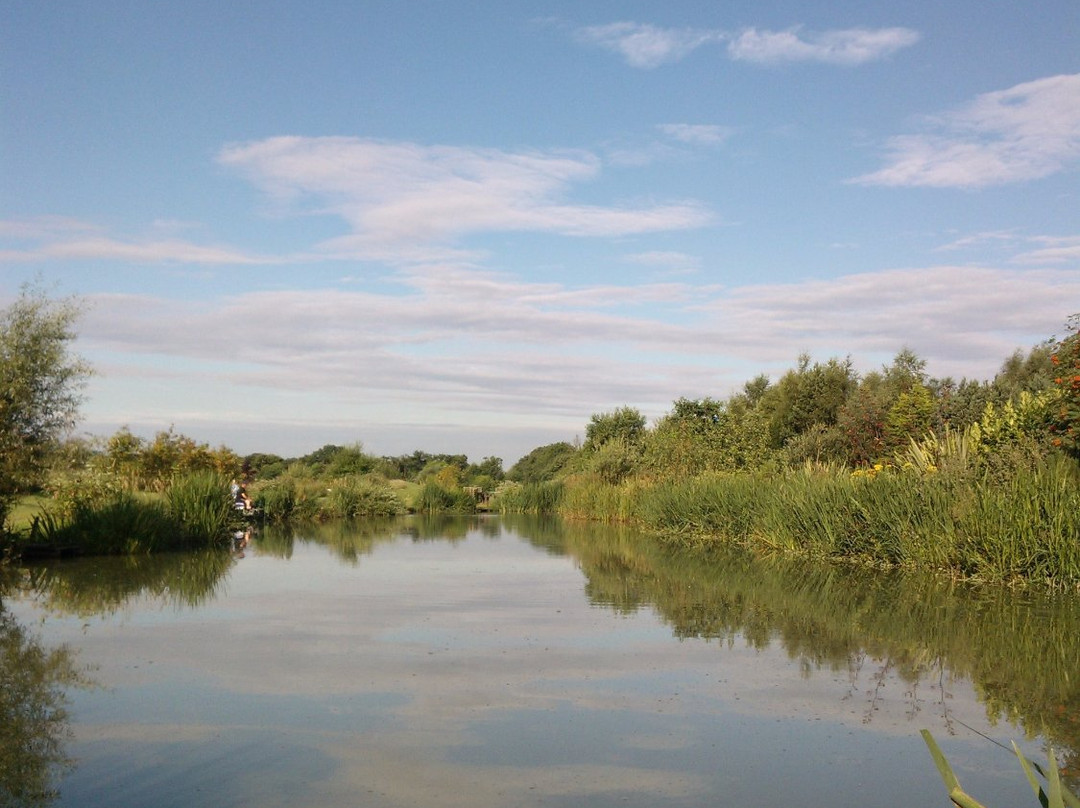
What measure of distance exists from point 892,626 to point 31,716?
27.9 feet

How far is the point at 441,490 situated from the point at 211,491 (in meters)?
21.8

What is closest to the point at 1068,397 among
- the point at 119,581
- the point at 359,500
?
the point at 119,581

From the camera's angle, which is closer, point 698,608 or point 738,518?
point 698,608

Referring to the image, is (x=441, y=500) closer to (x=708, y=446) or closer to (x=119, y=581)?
(x=708, y=446)

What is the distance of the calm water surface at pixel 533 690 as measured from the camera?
18.7ft

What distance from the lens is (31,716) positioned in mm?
6977

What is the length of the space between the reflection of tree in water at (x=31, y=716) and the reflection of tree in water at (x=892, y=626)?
18.1 feet

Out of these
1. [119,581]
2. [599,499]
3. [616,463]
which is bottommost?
[119,581]

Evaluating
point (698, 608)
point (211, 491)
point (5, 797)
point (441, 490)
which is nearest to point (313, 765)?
point (5, 797)

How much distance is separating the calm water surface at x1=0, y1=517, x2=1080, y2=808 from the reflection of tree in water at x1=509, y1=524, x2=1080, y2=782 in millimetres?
45

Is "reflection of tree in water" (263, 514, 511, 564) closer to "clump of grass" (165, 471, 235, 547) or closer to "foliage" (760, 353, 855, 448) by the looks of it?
"clump of grass" (165, 471, 235, 547)

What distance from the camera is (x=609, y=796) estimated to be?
549 centimetres

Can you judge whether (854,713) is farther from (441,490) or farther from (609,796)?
(441,490)

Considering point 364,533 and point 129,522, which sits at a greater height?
point 129,522
